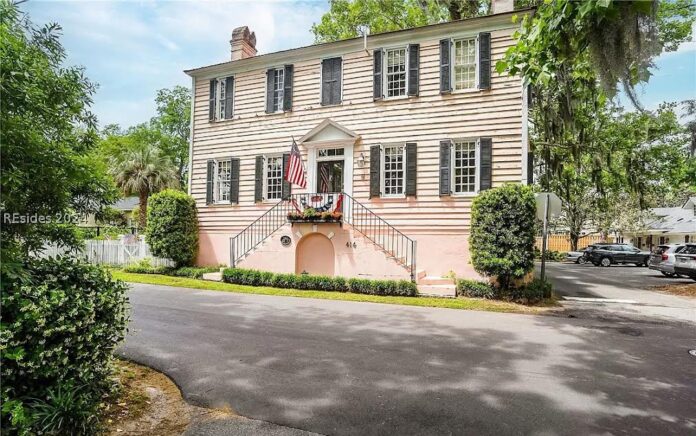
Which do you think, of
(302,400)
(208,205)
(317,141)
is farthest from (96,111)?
(208,205)

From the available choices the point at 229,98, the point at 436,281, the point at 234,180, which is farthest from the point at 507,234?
the point at 229,98

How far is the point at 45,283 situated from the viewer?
3000 mm

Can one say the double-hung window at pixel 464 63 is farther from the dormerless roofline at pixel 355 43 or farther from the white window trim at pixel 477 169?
the white window trim at pixel 477 169

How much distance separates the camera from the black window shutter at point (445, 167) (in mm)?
12055

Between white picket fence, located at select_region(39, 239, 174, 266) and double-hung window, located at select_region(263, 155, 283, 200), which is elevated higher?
double-hung window, located at select_region(263, 155, 283, 200)

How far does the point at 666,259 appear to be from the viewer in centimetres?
1692

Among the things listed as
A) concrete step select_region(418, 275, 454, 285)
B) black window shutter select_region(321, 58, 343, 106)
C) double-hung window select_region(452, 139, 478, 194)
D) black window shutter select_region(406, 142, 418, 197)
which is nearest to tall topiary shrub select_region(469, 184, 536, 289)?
concrete step select_region(418, 275, 454, 285)

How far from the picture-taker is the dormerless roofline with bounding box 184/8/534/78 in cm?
1188

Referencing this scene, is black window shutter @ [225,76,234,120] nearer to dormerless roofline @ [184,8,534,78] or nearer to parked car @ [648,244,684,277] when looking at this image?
dormerless roofline @ [184,8,534,78]

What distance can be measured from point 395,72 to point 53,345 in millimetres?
12499

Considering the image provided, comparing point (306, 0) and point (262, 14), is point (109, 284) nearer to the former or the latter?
point (262, 14)

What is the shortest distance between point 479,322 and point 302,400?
4809 millimetres

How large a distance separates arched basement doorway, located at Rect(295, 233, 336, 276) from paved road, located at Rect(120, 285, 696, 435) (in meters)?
4.72

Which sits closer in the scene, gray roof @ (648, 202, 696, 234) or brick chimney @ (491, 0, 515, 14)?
brick chimney @ (491, 0, 515, 14)
